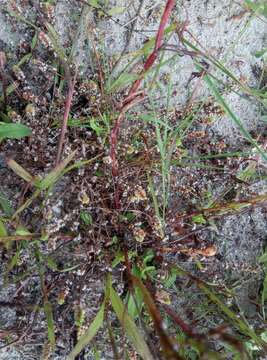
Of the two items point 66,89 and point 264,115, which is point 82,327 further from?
point 264,115

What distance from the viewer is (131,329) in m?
1.20

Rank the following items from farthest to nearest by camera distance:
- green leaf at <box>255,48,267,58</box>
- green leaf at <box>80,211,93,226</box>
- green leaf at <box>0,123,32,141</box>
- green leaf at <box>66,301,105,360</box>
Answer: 1. green leaf at <box>255,48,267,58</box>
2. green leaf at <box>80,211,93,226</box>
3. green leaf at <box>0,123,32,141</box>
4. green leaf at <box>66,301,105,360</box>

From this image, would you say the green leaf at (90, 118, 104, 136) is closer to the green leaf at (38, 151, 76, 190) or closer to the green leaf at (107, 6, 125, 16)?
the green leaf at (38, 151, 76, 190)

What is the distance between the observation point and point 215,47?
1634 millimetres

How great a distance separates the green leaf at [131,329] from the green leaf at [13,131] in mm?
536

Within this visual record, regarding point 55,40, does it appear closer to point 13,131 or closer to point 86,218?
point 13,131

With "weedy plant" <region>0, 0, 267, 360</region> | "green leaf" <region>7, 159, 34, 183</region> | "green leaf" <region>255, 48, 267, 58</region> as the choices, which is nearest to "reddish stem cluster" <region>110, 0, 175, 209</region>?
"weedy plant" <region>0, 0, 267, 360</region>

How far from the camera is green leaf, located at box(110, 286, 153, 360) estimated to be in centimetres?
113

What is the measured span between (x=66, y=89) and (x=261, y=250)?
0.90 metres

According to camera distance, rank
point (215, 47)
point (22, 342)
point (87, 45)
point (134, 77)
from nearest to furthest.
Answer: point (134, 77) → point (22, 342) → point (87, 45) → point (215, 47)

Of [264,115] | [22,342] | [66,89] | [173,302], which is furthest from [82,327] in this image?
[264,115]

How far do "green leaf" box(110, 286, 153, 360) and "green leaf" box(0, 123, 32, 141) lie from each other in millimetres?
536

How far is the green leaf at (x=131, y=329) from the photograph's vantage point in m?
1.13

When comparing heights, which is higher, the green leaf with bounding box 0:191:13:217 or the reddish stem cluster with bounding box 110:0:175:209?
the reddish stem cluster with bounding box 110:0:175:209
